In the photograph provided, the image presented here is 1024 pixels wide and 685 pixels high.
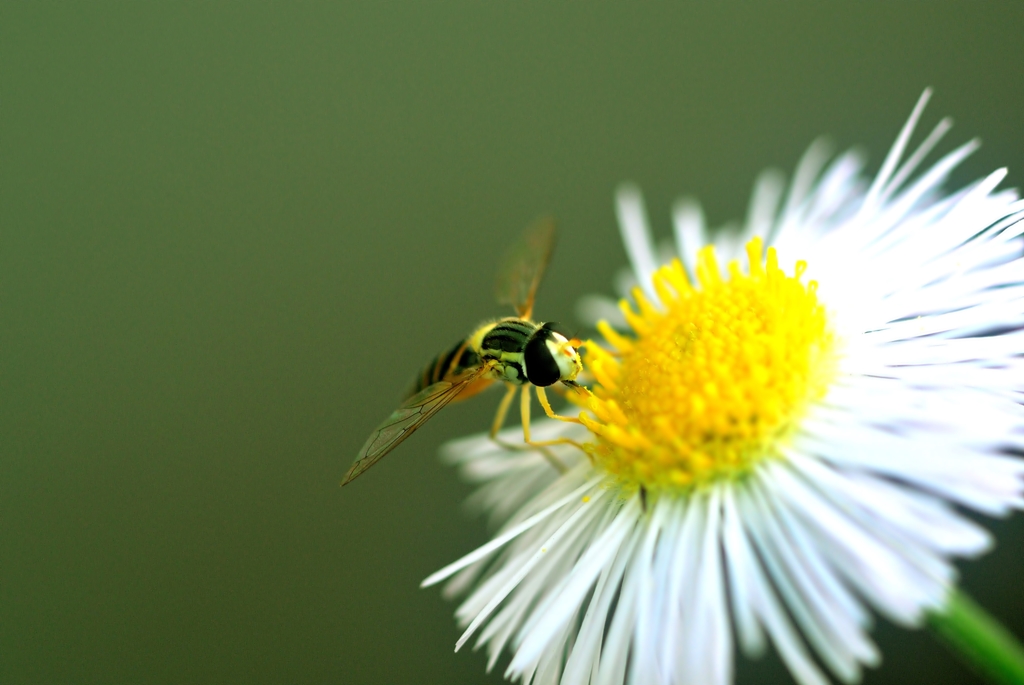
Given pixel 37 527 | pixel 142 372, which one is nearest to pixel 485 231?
pixel 142 372

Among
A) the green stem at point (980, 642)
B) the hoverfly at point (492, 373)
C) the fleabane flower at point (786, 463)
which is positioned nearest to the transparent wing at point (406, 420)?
the hoverfly at point (492, 373)

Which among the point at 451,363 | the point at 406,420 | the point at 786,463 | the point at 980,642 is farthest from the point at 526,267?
the point at 980,642

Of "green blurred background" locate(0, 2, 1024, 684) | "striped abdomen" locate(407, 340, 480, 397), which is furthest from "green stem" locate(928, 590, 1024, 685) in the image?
"green blurred background" locate(0, 2, 1024, 684)

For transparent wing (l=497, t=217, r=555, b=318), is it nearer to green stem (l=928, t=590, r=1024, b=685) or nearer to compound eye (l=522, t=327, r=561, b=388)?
compound eye (l=522, t=327, r=561, b=388)

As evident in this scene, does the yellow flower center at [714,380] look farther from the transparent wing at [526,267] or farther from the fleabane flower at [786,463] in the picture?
the transparent wing at [526,267]

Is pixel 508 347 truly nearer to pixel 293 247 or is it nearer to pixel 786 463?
pixel 786 463
